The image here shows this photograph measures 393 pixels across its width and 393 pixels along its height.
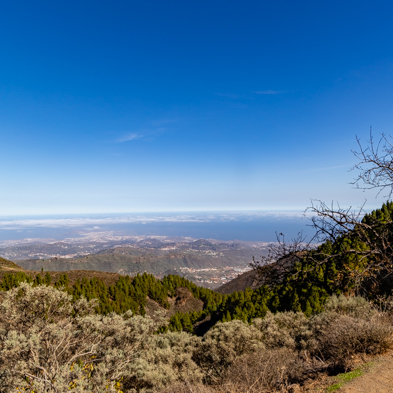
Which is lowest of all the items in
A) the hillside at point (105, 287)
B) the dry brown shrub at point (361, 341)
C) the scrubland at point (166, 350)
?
the hillside at point (105, 287)

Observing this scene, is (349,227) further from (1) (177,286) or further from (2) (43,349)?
(1) (177,286)

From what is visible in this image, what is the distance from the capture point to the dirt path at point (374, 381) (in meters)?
5.07

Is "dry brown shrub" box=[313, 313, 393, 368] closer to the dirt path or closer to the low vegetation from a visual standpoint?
the low vegetation

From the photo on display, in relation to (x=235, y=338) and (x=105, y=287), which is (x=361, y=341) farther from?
(x=105, y=287)

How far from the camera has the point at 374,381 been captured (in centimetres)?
530

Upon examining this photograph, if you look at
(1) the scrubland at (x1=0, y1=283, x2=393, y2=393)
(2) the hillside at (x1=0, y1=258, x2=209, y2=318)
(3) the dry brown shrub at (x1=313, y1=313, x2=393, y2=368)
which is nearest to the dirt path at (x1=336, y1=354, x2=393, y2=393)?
(1) the scrubland at (x1=0, y1=283, x2=393, y2=393)

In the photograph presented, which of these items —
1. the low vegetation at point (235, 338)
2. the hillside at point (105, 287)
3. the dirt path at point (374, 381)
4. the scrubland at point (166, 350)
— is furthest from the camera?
the hillside at point (105, 287)

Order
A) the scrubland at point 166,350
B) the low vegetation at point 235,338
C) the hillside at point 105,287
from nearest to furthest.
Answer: the low vegetation at point 235,338
the scrubland at point 166,350
the hillside at point 105,287

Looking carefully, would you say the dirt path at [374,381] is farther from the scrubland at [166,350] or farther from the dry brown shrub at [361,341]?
the dry brown shrub at [361,341]

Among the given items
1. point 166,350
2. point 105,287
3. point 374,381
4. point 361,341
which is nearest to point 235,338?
point 166,350

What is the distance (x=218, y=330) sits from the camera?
17.3 metres

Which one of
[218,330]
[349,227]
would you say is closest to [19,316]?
[218,330]

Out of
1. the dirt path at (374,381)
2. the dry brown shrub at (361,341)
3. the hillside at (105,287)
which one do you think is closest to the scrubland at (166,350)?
the dry brown shrub at (361,341)

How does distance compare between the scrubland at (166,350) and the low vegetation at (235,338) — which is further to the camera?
Answer: the scrubland at (166,350)
